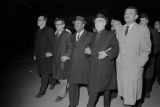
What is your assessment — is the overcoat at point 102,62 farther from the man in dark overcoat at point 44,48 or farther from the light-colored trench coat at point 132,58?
the man in dark overcoat at point 44,48

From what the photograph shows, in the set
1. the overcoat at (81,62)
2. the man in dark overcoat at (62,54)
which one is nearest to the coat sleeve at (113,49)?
the overcoat at (81,62)

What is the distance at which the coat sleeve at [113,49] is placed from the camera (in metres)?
3.48

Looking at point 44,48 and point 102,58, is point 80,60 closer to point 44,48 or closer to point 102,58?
point 102,58

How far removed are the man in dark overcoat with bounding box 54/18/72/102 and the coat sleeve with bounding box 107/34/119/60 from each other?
0.89 metres

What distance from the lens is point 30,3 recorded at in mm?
14359

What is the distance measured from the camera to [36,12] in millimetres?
14727

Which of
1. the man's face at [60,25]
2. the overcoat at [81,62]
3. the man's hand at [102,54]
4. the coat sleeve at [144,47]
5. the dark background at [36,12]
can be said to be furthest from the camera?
the dark background at [36,12]

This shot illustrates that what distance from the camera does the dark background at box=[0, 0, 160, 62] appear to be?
43.3 feet

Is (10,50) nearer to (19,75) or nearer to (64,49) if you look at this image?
(19,75)

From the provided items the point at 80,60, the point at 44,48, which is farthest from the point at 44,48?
the point at 80,60

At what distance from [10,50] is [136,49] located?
1097 centimetres

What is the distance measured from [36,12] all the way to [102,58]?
1207 centimetres

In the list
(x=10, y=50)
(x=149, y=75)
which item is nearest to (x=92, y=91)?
(x=149, y=75)

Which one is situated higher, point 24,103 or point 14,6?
point 14,6
